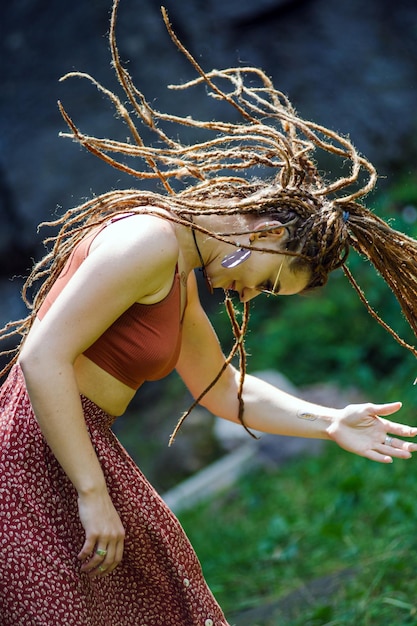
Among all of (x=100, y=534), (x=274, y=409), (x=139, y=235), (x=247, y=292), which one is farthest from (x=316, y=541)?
(x=139, y=235)

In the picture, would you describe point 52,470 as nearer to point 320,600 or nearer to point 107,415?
point 107,415

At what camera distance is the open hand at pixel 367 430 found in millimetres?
2385

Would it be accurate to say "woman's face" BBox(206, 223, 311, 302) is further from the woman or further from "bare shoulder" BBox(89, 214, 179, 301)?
"bare shoulder" BBox(89, 214, 179, 301)

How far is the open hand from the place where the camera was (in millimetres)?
2385

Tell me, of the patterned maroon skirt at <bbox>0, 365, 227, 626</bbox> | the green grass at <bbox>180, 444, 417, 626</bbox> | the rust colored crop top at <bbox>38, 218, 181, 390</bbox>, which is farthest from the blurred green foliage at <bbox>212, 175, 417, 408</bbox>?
the rust colored crop top at <bbox>38, 218, 181, 390</bbox>

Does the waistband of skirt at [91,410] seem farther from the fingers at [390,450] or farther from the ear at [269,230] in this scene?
the fingers at [390,450]

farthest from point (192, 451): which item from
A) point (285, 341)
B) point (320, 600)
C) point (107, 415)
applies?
point (107, 415)

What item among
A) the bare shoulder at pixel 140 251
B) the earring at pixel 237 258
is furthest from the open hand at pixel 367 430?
the bare shoulder at pixel 140 251

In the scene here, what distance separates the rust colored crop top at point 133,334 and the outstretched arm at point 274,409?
298 millimetres

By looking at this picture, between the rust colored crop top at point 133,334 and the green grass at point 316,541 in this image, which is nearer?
the rust colored crop top at point 133,334

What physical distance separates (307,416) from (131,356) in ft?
2.01

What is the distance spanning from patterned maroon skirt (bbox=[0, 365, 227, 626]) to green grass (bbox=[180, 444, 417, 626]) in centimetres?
135

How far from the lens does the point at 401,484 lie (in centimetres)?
458

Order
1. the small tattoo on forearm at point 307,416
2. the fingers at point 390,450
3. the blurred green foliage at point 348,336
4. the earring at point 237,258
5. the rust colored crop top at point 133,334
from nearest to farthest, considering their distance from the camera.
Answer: the rust colored crop top at point 133,334, the earring at point 237,258, the fingers at point 390,450, the small tattoo on forearm at point 307,416, the blurred green foliage at point 348,336
